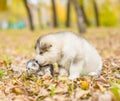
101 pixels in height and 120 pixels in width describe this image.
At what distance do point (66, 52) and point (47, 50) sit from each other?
0.27m

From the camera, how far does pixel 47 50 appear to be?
6055 millimetres

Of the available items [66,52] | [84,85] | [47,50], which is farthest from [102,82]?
[47,50]

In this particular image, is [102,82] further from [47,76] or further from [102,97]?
[102,97]

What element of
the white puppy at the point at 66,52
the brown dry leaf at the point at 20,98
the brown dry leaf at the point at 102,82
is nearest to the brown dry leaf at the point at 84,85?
the brown dry leaf at the point at 102,82

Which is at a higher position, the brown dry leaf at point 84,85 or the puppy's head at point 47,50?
the puppy's head at point 47,50

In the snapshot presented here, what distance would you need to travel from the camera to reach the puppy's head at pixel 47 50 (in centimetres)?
601

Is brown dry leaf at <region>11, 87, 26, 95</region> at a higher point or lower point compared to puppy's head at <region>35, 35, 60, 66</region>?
lower

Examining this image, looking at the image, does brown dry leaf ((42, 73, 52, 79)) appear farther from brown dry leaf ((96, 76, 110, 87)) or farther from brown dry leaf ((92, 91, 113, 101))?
brown dry leaf ((92, 91, 113, 101))

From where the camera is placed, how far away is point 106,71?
7070 mm

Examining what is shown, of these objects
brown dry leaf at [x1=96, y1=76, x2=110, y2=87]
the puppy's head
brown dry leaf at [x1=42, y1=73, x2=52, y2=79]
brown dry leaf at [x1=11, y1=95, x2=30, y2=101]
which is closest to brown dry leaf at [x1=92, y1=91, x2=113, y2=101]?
brown dry leaf at [x1=11, y1=95, x2=30, y2=101]

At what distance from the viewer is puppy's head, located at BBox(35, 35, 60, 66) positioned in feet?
19.7

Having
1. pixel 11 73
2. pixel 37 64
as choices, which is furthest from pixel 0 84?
pixel 11 73

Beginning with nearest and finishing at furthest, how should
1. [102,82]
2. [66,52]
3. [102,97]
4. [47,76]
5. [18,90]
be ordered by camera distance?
[102,97]
[18,90]
[102,82]
[66,52]
[47,76]

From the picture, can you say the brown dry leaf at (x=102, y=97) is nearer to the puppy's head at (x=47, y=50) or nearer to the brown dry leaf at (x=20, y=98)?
the brown dry leaf at (x=20, y=98)
